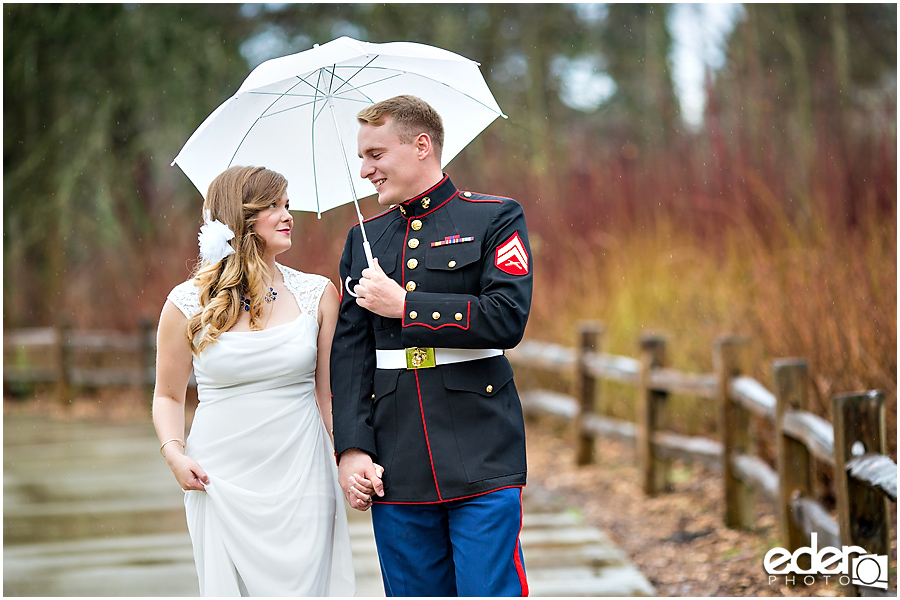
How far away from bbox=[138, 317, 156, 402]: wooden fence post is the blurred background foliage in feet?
2.03

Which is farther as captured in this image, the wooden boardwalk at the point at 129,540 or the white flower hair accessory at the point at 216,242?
the wooden boardwalk at the point at 129,540

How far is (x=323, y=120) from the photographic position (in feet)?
10.3

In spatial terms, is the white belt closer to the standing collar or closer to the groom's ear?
the standing collar

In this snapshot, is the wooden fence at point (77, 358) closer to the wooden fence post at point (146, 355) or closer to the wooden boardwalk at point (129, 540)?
the wooden fence post at point (146, 355)

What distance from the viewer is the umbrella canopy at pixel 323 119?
2.94 meters

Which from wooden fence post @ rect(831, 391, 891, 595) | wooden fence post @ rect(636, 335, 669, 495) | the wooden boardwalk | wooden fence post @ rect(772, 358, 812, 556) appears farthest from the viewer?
wooden fence post @ rect(636, 335, 669, 495)

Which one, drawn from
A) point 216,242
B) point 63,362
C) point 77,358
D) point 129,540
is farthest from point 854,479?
point 77,358

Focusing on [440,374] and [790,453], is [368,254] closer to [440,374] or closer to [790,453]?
[440,374]

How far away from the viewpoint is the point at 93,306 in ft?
40.2

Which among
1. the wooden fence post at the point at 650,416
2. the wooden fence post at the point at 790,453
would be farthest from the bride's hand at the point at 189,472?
the wooden fence post at the point at 650,416

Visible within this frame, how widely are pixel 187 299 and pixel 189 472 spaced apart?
485 millimetres

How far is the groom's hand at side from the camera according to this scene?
8.58ft

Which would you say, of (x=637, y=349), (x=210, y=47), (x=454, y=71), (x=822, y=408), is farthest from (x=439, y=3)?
(x=454, y=71)

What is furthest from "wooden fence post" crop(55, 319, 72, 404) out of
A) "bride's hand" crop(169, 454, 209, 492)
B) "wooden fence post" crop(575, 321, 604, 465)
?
"bride's hand" crop(169, 454, 209, 492)
